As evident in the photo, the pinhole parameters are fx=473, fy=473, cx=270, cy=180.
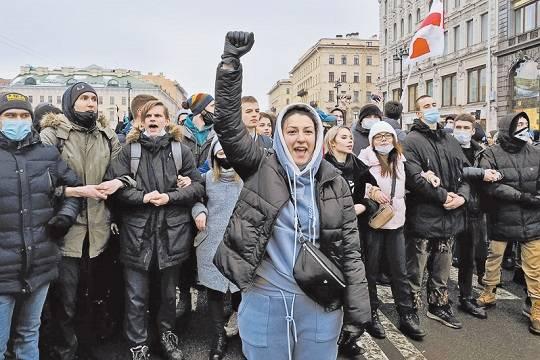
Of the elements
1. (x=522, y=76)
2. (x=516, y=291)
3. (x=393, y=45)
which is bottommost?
(x=516, y=291)

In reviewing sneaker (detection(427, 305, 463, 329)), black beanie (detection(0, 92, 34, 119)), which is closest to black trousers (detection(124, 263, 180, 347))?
black beanie (detection(0, 92, 34, 119))

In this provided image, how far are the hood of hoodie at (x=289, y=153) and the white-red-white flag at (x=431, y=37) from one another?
7867 millimetres

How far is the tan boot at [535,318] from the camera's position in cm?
509

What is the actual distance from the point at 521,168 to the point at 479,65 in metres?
41.4

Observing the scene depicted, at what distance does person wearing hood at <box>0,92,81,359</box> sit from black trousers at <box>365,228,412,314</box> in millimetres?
2951

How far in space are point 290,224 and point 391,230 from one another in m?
2.46

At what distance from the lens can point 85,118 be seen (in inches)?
163

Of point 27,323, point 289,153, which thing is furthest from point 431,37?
A: point 27,323

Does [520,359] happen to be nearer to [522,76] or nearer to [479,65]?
[522,76]

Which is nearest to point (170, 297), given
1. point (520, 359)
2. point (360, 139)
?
point (520, 359)

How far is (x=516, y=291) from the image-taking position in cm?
658

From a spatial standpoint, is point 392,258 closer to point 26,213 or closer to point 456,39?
point 26,213

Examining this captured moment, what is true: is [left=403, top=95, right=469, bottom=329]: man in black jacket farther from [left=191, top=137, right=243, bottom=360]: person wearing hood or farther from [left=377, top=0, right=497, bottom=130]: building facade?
[left=377, top=0, right=497, bottom=130]: building facade

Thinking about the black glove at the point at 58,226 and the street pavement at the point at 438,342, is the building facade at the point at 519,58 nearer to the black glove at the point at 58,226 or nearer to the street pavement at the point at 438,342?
the street pavement at the point at 438,342
